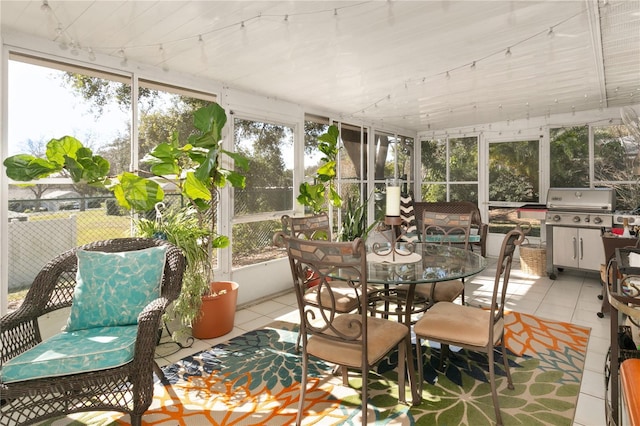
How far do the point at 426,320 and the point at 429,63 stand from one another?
89.3 inches

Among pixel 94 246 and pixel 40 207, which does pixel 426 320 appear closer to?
pixel 94 246

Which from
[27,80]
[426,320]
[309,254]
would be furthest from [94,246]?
[426,320]

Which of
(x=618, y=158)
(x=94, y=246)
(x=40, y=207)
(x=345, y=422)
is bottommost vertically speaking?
(x=345, y=422)

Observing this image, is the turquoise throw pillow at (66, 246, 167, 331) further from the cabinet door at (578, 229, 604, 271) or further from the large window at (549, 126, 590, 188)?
the large window at (549, 126, 590, 188)

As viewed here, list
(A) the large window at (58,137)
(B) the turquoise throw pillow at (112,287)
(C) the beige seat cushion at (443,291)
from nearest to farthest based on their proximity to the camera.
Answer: (B) the turquoise throw pillow at (112,287), (A) the large window at (58,137), (C) the beige seat cushion at (443,291)

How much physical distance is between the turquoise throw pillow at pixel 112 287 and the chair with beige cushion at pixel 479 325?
1661mm

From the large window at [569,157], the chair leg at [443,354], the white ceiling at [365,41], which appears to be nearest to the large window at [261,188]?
the white ceiling at [365,41]

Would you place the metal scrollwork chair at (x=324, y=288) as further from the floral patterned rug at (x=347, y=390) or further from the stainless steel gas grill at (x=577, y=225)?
the stainless steel gas grill at (x=577, y=225)

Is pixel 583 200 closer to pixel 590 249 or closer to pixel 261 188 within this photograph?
pixel 590 249

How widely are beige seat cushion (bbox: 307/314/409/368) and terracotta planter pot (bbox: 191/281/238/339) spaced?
140 cm

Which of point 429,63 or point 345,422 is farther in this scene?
point 429,63

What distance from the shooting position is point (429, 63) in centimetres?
326

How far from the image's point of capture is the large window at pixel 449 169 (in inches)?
267

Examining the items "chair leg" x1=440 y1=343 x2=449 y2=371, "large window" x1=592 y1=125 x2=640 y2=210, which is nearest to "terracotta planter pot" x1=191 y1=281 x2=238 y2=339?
"chair leg" x1=440 y1=343 x2=449 y2=371
